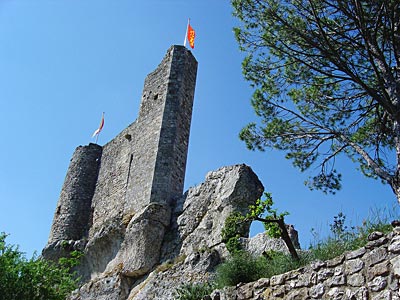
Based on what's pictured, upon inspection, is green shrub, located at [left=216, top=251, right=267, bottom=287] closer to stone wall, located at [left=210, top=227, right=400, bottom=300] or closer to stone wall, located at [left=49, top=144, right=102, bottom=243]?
stone wall, located at [left=210, top=227, right=400, bottom=300]

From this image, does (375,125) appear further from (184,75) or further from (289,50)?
(184,75)

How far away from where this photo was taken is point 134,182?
13.8m

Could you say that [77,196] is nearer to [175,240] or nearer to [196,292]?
[175,240]

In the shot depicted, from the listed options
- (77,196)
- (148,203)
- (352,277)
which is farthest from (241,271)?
(77,196)

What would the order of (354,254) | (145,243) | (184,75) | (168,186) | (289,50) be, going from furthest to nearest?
(184,75) → (168,186) → (145,243) → (289,50) → (354,254)

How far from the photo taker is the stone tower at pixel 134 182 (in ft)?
41.1

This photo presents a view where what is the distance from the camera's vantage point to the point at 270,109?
32.5ft

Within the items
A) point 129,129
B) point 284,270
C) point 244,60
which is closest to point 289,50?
point 244,60

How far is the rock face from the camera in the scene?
10625 mm

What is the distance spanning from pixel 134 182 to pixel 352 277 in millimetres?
9211

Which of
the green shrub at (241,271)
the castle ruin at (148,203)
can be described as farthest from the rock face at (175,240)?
the green shrub at (241,271)

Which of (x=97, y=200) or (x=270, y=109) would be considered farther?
(x=97, y=200)

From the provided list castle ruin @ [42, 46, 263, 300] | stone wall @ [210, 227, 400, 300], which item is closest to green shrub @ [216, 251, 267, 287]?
stone wall @ [210, 227, 400, 300]

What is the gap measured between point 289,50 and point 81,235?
9573 millimetres
